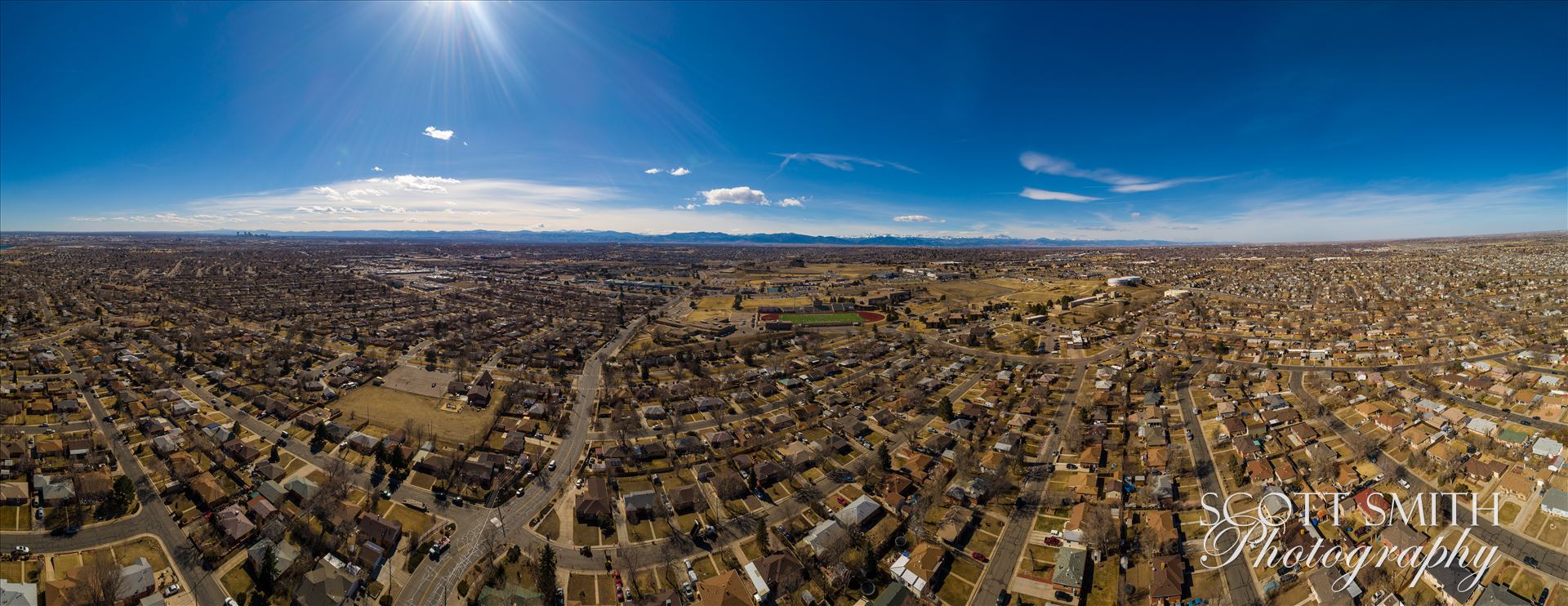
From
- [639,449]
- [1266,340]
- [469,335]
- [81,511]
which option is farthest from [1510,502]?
[469,335]

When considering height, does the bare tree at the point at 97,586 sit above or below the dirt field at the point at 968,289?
below

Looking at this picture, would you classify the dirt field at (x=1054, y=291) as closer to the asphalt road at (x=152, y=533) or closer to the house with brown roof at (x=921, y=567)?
the house with brown roof at (x=921, y=567)

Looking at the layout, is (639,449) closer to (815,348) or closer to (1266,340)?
(815,348)

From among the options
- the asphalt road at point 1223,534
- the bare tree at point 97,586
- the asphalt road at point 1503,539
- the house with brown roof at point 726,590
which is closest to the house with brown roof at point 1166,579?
the asphalt road at point 1223,534

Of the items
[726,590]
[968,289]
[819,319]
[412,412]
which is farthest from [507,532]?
[968,289]

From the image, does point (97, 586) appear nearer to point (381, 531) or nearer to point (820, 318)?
point (381, 531)

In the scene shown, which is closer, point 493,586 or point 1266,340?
point 493,586
